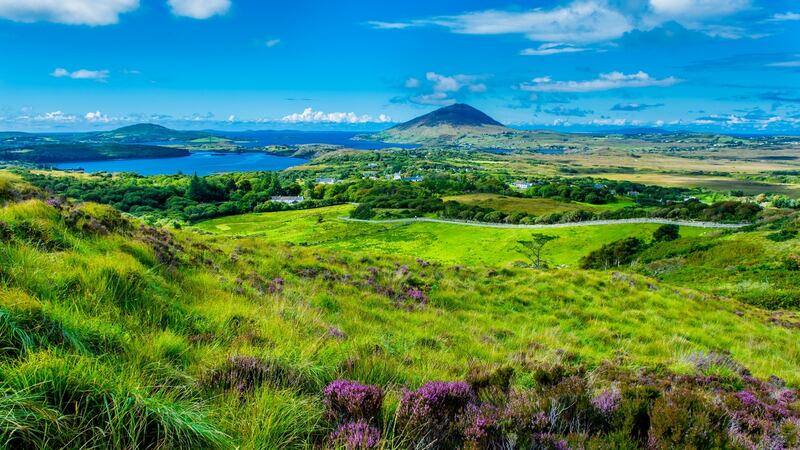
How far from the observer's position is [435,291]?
1342 centimetres

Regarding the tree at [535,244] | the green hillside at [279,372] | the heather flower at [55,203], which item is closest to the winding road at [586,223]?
the tree at [535,244]

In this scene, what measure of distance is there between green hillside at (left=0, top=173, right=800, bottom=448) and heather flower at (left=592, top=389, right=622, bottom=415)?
0.06ft

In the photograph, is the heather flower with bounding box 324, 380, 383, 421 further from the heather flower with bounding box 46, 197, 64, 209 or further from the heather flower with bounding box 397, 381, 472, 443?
the heather flower with bounding box 46, 197, 64, 209

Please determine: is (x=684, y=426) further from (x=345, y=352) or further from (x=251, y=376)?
(x=251, y=376)

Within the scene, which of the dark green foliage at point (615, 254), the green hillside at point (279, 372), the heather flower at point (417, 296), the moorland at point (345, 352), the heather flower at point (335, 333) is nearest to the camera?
the green hillside at point (279, 372)

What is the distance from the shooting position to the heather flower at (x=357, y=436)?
9.95 feet

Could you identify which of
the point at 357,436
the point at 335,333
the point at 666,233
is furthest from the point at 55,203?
the point at 666,233

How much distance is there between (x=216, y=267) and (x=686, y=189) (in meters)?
236

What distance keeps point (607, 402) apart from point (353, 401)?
259 cm

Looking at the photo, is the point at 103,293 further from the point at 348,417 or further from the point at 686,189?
the point at 686,189

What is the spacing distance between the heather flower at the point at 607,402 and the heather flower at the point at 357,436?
232 cm

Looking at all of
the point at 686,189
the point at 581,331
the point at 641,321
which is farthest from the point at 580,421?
the point at 686,189

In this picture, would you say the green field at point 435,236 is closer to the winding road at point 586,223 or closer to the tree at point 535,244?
the tree at point 535,244

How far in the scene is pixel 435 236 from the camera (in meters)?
95.9
